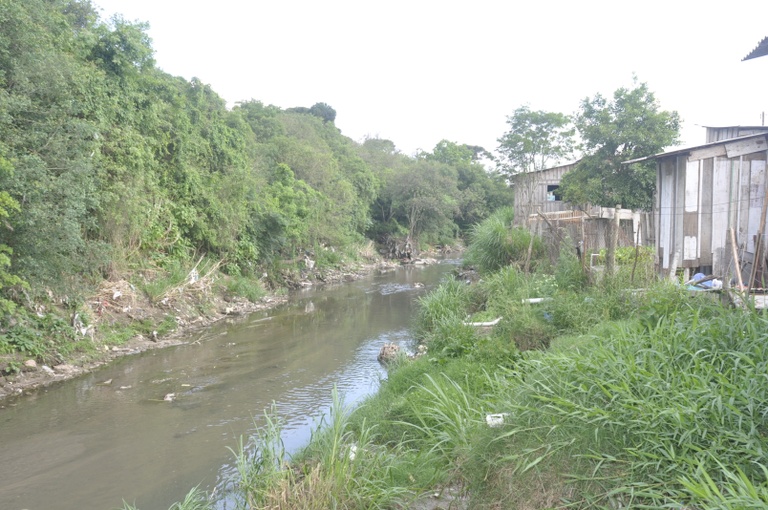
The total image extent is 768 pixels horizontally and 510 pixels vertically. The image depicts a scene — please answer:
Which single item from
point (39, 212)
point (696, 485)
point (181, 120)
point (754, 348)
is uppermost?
point (181, 120)

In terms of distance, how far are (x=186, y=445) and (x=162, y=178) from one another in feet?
34.0

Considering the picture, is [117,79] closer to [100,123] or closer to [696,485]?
[100,123]

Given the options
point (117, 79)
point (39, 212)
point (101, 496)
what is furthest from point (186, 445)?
point (117, 79)

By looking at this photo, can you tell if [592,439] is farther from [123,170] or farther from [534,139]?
A: [534,139]

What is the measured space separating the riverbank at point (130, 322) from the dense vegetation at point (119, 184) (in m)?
0.30

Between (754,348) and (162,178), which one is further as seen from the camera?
(162,178)

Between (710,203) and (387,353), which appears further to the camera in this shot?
(387,353)

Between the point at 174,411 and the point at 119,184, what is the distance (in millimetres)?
5849

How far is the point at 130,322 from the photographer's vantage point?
12422mm

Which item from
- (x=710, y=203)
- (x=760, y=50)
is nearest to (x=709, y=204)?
(x=710, y=203)

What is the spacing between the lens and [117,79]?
12516 mm

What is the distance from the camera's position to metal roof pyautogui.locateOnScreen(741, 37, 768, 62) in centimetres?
594

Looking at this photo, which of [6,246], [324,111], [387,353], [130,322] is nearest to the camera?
[6,246]

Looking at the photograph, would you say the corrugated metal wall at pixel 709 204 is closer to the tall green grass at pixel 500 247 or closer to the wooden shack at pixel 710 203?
the wooden shack at pixel 710 203
